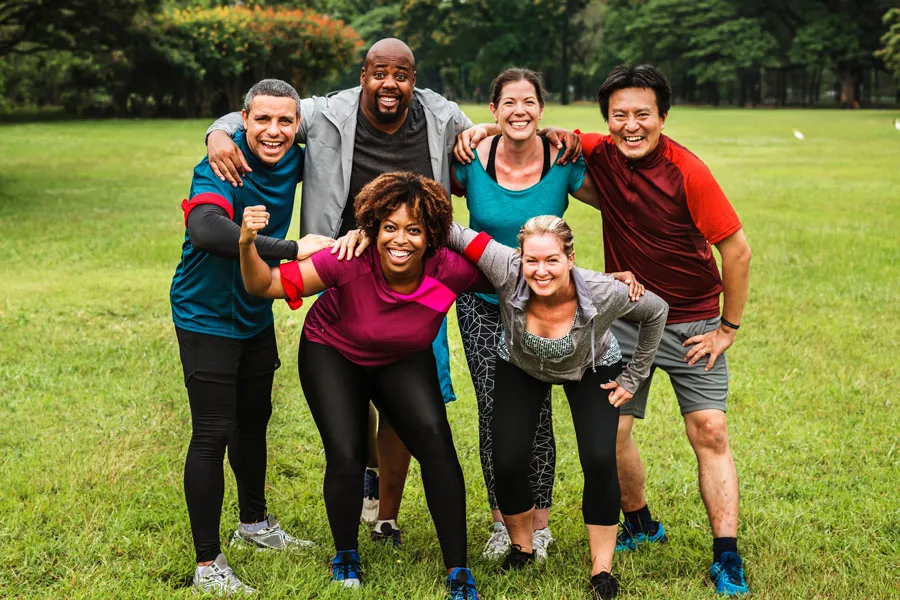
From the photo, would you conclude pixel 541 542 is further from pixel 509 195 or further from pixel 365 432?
pixel 509 195

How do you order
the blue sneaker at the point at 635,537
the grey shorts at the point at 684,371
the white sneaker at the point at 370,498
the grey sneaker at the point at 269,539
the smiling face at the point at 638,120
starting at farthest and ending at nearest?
the white sneaker at the point at 370,498
the blue sneaker at the point at 635,537
the grey sneaker at the point at 269,539
the grey shorts at the point at 684,371
the smiling face at the point at 638,120

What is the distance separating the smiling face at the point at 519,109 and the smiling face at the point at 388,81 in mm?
435

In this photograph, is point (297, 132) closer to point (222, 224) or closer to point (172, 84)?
point (222, 224)

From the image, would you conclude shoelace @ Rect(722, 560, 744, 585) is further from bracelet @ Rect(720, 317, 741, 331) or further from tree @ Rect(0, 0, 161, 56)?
tree @ Rect(0, 0, 161, 56)

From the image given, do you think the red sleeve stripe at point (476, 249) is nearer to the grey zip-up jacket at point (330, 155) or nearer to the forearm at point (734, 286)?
the grey zip-up jacket at point (330, 155)

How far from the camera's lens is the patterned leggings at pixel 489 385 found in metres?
4.25

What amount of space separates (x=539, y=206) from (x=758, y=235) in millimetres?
9515

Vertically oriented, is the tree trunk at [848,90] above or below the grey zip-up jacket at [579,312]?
above

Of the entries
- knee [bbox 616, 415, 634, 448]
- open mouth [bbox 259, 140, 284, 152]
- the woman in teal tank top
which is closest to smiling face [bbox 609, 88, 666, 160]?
the woman in teal tank top

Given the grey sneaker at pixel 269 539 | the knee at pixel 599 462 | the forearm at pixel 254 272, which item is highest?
the forearm at pixel 254 272

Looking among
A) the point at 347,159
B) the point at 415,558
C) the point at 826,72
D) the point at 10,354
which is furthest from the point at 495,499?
the point at 826,72

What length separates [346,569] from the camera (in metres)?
3.93

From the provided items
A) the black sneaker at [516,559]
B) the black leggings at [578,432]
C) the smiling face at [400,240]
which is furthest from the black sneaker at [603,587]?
the smiling face at [400,240]

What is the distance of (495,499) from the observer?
14.6ft
